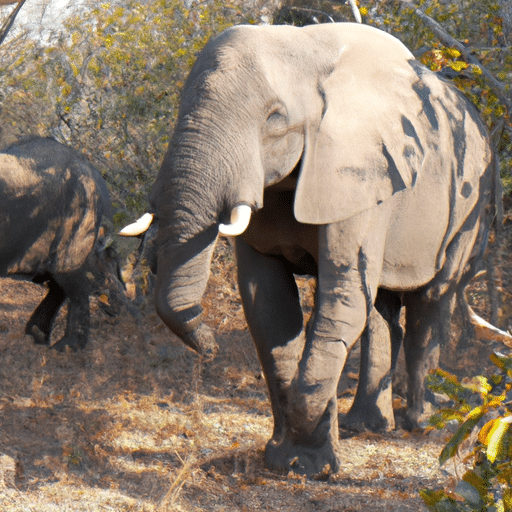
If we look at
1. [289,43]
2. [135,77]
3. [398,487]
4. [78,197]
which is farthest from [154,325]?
[289,43]

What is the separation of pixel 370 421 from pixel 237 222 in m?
1.96

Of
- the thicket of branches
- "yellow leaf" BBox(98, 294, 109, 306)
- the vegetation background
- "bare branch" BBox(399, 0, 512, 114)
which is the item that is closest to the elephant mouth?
the vegetation background

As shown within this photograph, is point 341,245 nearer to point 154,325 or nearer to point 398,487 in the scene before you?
point 398,487

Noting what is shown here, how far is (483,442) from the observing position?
2391 mm

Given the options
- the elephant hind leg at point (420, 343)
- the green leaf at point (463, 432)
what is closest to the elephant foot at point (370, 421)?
the elephant hind leg at point (420, 343)

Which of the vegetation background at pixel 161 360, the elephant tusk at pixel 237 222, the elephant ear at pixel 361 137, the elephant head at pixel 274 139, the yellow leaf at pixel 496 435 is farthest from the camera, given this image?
the vegetation background at pixel 161 360

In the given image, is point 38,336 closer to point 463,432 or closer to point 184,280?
point 184,280

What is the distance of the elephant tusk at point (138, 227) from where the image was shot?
3.09 m

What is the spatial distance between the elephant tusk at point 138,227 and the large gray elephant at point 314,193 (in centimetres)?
5

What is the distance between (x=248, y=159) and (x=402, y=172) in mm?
830

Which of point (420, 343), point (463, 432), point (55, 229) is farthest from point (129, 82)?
point (463, 432)

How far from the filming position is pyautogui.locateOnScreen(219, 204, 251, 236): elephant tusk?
3.07 metres

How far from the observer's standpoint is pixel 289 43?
352cm

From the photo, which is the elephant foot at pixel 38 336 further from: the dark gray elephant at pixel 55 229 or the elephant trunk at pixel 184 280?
→ the elephant trunk at pixel 184 280
